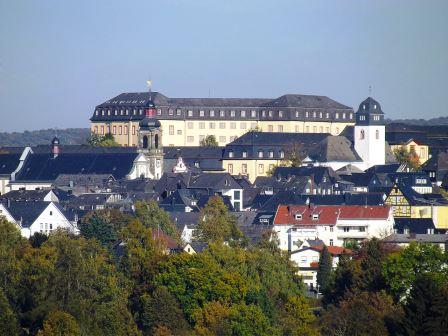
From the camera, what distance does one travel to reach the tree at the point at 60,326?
172 feet

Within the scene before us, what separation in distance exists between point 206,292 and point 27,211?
27.8 metres

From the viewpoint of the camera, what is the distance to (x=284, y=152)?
12688 cm

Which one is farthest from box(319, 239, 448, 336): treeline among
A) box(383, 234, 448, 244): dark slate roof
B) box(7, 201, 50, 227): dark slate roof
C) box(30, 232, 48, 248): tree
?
box(7, 201, 50, 227): dark slate roof

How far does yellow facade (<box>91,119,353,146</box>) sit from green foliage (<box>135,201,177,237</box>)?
193ft

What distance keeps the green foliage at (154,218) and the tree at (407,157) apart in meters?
42.3

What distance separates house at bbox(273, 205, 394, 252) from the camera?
8712 cm

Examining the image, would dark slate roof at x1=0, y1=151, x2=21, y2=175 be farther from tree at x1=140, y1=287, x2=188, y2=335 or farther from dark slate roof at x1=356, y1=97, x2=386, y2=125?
tree at x1=140, y1=287, x2=188, y2=335

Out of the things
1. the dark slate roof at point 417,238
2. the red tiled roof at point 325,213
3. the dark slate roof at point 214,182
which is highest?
the dark slate roof at point 214,182

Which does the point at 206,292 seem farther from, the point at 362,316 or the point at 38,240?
the point at 38,240

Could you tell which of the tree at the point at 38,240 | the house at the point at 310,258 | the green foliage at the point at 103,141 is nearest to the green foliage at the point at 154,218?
the house at the point at 310,258

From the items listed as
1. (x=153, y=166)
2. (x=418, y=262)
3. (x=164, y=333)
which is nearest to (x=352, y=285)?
(x=418, y=262)

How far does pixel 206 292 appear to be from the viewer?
58594 mm

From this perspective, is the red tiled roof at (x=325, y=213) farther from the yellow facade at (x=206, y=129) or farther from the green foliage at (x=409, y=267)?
the yellow facade at (x=206, y=129)

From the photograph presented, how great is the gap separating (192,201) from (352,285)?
3719cm
